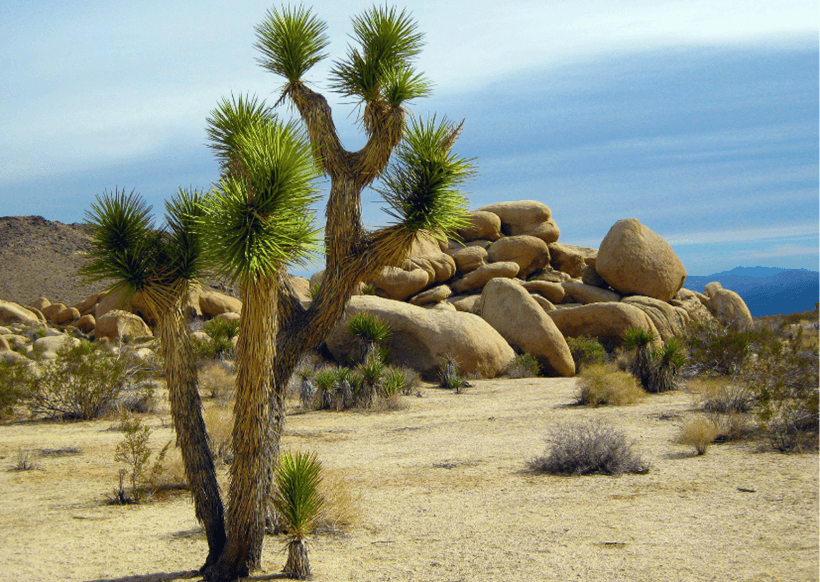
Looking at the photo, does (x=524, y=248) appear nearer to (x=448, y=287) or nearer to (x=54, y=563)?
(x=448, y=287)

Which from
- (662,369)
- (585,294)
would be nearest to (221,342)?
(662,369)

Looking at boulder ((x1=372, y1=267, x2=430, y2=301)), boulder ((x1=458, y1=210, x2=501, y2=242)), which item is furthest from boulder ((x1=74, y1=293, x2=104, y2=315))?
boulder ((x1=458, y1=210, x2=501, y2=242))

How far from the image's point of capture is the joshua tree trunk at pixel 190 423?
5625 millimetres

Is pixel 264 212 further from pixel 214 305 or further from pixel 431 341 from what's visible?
pixel 214 305

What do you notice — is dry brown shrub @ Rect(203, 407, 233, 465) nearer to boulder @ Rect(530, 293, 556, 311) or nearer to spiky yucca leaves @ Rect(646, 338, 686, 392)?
spiky yucca leaves @ Rect(646, 338, 686, 392)

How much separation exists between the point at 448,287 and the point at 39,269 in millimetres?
44291

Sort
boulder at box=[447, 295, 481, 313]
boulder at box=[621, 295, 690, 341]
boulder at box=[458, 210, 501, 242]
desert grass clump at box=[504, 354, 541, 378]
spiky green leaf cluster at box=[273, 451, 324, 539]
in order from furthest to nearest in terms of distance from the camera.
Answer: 1. boulder at box=[458, 210, 501, 242]
2. boulder at box=[447, 295, 481, 313]
3. boulder at box=[621, 295, 690, 341]
4. desert grass clump at box=[504, 354, 541, 378]
5. spiky green leaf cluster at box=[273, 451, 324, 539]

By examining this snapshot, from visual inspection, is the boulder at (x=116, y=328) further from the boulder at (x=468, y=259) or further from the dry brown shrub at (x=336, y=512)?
the dry brown shrub at (x=336, y=512)

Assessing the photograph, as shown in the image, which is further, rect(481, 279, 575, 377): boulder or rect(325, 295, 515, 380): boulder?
rect(481, 279, 575, 377): boulder

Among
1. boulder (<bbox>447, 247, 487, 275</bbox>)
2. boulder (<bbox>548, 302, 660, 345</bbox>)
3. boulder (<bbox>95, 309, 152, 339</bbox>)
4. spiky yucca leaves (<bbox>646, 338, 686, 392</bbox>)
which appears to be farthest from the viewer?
boulder (<bbox>95, 309, 152, 339</bbox>)

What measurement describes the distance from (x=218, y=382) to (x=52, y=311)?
1219 inches

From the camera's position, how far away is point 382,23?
6594 millimetres

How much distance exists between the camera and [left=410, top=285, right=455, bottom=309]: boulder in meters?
27.1

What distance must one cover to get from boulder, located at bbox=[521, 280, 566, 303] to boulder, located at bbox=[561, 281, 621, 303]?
833mm
